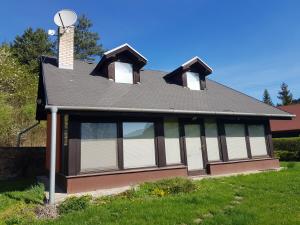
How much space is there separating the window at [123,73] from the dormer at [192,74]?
116 inches

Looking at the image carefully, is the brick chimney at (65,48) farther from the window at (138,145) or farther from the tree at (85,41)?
the tree at (85,41)

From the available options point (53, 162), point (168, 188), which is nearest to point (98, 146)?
point (53, 162)

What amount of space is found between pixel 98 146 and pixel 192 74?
750cm

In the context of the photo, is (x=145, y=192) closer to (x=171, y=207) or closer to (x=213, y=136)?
(x=171, y=207)

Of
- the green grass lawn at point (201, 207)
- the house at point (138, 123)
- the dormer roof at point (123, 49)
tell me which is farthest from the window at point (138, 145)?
the dormer roof at point (123, 49)

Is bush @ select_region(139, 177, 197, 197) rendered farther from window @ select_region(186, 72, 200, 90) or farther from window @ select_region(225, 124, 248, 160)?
window @ select_region(186, 72, 200, 90)

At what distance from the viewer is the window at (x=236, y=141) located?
1314cm

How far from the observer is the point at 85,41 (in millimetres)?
41250

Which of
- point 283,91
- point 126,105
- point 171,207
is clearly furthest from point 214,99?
point 283,91

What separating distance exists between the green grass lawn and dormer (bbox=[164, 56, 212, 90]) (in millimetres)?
7231

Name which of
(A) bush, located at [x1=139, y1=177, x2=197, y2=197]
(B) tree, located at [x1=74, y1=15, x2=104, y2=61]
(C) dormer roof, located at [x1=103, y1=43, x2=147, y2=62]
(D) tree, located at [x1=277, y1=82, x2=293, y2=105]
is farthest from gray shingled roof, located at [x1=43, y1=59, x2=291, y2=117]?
(D) tree, located at [x1=277, y1=82, x2=293, y2=105]

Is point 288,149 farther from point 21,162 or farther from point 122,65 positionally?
point 21,162

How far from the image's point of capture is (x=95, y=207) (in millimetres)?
6637

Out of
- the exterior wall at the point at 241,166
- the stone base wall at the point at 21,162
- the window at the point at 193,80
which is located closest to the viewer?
the exterior wall at the point at 241,166
